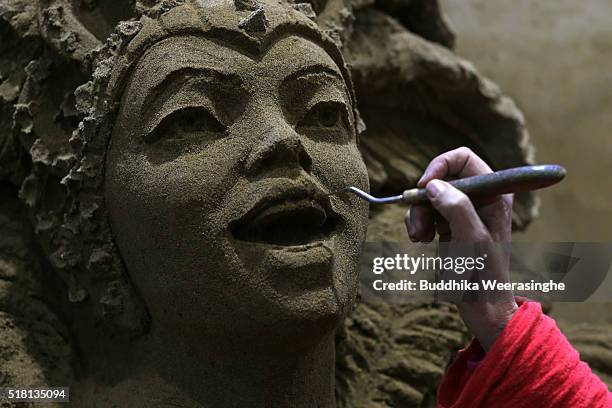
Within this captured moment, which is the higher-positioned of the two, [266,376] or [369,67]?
[369,67]

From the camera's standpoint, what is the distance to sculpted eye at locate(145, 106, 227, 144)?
135cm

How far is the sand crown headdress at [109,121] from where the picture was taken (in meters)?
1.41

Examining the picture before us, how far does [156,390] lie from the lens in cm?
144

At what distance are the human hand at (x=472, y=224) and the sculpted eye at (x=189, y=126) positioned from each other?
1.17 feet

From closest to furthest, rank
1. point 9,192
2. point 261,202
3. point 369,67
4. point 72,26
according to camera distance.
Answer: point 261,202 < point 72,26 < point 9,192 < point 369,67

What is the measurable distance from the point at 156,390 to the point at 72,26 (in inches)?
25.3

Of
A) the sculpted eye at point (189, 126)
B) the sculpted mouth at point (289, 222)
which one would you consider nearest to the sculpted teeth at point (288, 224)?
the sculpted mouth at point (289, 222)

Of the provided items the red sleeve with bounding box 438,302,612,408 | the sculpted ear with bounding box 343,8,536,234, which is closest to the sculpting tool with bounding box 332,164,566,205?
the red sleeve with bounding box 438,302,612,408

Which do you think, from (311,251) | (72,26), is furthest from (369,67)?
(311,251)

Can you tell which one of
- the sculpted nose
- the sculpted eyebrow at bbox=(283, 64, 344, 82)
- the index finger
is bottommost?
the sculpted nose

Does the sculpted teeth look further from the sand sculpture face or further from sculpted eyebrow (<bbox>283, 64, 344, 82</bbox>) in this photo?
sculpted eyebrow (<bbox>283, 64, 344, 82</bbox>)

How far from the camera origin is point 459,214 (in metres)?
1.08

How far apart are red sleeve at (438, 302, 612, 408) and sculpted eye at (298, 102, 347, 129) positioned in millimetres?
473

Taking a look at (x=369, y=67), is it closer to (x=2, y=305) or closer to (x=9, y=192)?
(x=9, y=192)
